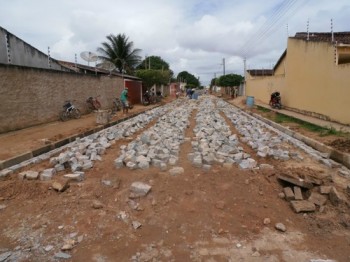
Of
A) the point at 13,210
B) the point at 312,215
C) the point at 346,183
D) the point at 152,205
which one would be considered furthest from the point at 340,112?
the point at 13,210

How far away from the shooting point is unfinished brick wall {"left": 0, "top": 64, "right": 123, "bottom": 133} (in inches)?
394

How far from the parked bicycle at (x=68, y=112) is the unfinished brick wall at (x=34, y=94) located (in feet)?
0.69

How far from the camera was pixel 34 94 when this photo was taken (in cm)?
1156

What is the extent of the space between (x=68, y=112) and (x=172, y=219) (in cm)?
1114

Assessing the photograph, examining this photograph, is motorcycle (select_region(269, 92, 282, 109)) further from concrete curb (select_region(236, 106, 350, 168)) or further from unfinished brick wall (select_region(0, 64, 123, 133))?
unfinished brick wall (select_region(0, 64, 123, 133))

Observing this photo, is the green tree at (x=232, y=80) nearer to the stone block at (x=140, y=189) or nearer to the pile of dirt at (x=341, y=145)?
the pile of dirt at (x=341, y=145)

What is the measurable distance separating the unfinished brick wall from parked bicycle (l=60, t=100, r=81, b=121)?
8.3 inches

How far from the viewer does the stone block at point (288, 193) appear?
4.53m

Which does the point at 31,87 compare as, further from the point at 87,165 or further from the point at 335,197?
the point at 335,197

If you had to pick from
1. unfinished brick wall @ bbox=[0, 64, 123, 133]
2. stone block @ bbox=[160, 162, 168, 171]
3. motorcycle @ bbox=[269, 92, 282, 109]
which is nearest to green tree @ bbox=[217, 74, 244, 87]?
motorcycle @ bbox=[269, 92, 282, 109]

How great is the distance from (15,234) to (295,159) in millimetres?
5394

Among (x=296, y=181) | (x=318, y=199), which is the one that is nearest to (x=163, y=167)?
(x=296, y=181)

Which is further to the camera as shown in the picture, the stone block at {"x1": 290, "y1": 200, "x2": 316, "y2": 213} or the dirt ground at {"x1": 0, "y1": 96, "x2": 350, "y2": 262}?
the stone block at {"x1": 290, "y1": 200, "x2": 316, "y2": 213}

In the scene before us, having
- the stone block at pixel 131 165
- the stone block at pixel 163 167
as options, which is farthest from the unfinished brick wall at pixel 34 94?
the stone block at pixel 163 167
